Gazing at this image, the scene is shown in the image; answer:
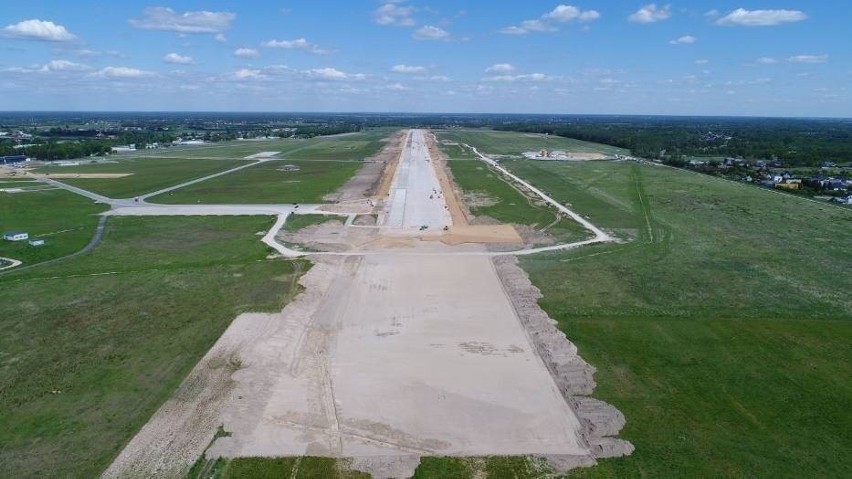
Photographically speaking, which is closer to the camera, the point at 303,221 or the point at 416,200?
the point at 303,221

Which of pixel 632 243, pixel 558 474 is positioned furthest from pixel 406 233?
pixel 558 474

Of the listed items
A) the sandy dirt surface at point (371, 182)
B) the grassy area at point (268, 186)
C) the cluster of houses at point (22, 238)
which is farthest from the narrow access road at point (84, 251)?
the sandy dirt surface at point (371, 182)

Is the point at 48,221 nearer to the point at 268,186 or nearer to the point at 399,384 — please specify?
the point at 268,186

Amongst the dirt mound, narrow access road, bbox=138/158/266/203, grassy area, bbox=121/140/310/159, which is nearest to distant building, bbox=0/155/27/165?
grassy area, bbox=121/140/310/159

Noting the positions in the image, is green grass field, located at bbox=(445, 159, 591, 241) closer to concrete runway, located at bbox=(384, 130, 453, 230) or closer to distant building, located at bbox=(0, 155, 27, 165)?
concrete runway, located at bbox=(384, 130, 453, 230)

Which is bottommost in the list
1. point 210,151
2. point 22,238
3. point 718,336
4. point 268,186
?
point 718,336

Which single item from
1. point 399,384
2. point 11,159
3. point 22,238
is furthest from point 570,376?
Result: point 11,159

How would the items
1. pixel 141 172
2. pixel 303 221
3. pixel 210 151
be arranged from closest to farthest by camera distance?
pixel 303 221 → pixel 141 172 → pixel 210 151

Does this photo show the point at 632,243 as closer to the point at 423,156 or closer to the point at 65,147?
the point at 423,156
